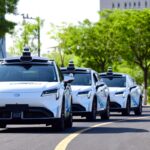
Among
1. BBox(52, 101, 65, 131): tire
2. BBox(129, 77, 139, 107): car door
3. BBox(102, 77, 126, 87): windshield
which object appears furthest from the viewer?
BBox(129, 77, 139, 107): car door

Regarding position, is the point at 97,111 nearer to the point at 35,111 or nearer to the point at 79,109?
the point at 79,109

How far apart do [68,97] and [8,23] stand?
21.7 metres

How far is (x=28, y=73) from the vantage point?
57.8 feet

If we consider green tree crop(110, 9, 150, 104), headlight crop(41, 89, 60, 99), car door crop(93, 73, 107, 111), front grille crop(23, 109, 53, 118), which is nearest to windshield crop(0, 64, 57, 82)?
headlight crop(41, 89, 60, 99)

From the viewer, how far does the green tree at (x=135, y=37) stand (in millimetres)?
61969

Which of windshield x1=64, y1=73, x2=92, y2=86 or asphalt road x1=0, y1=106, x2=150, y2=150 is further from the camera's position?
windshield x1=64, y1=73, x2=92, y2=86

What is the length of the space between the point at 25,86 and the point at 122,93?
12300 mm

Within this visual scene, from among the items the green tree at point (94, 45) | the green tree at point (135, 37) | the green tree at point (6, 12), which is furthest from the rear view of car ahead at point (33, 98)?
the green tree at point (94, 45)

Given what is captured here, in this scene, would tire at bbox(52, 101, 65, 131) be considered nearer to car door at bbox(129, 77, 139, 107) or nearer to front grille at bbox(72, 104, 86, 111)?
front grille at bbox(72, 104, 86, 111)

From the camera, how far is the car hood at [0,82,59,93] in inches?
651

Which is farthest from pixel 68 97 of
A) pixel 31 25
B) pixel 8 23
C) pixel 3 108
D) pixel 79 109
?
pixel 31 25

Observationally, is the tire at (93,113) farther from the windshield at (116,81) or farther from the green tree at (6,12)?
the green tree at (6,12)

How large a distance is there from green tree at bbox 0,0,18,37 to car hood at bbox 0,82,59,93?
22750 mm

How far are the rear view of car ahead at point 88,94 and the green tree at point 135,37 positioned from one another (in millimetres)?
37121
